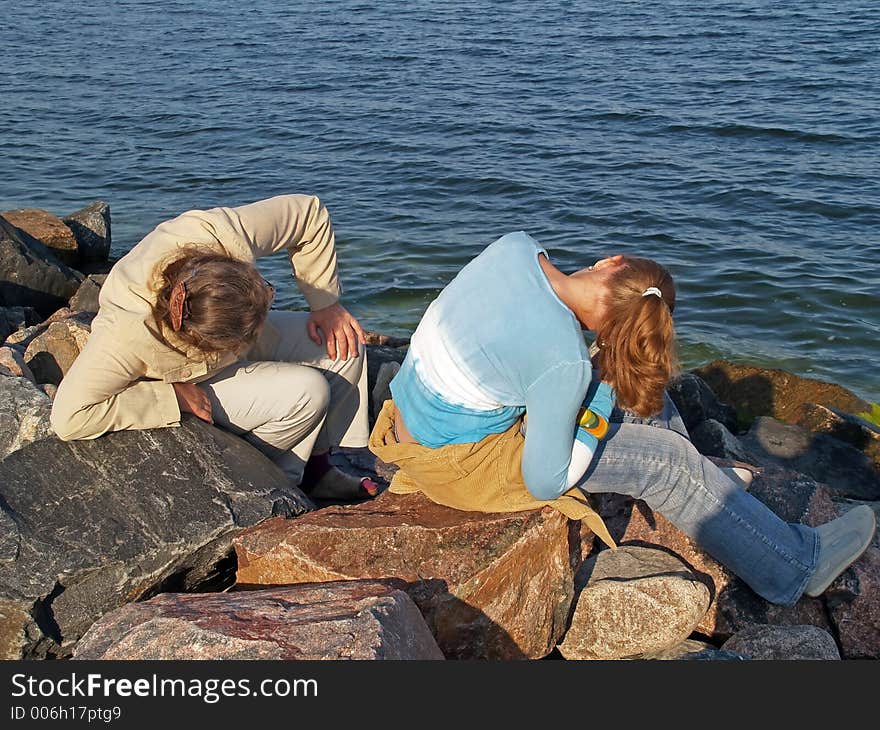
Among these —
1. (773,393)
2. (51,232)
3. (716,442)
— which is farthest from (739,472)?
(51,232)

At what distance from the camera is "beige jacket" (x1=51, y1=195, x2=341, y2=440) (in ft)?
14.4

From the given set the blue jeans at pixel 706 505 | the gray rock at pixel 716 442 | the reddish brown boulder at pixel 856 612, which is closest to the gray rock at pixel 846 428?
the gray rock at pixel 716 442

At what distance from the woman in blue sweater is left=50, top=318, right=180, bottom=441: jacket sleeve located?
112cm

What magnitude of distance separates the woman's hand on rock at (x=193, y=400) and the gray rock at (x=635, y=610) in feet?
6.18

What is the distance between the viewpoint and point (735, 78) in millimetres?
18578

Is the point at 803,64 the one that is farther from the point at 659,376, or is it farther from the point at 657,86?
the point at 659,376

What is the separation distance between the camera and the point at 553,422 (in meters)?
3.67

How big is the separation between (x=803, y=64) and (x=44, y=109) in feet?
46.9

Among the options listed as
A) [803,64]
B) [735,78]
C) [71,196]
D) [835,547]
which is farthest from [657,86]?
[835,547]

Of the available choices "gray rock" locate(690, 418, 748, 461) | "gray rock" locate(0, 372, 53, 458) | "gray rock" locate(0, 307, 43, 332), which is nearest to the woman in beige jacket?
"gray rock" locate(0, 372, 53, 458)

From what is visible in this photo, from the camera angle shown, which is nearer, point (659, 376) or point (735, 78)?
point (659, 376)

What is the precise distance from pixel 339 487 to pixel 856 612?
2564 millimetres

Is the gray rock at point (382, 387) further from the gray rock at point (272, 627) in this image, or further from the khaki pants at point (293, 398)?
the gray rock at point (272, 627)

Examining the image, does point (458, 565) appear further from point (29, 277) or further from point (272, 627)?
point (29, 277)
